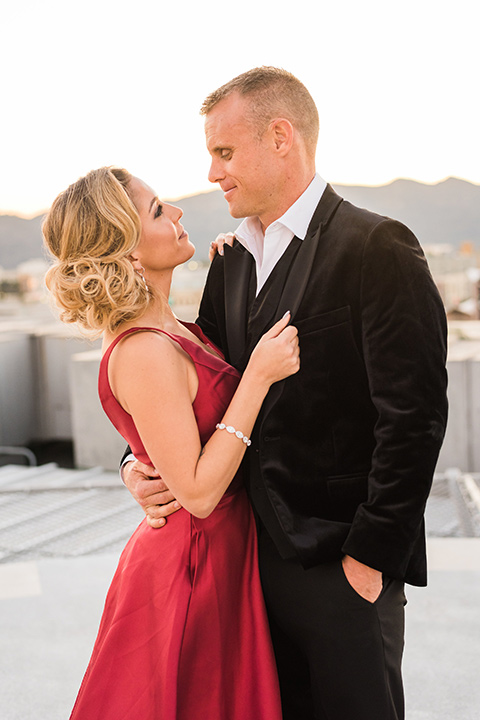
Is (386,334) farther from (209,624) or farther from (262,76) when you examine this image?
(209,624)

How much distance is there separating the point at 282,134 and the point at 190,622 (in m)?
1.18

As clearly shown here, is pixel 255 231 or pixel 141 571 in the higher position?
pixel 255 231

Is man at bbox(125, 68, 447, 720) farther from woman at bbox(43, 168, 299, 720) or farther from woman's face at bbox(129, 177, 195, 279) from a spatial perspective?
woman's face at bbox(129, 177, 195, 279)

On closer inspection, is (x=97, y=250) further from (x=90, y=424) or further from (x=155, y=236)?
(x=90, y=424)

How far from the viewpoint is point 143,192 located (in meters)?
1.80

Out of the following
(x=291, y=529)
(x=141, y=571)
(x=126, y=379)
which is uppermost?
(x=126, y=379)

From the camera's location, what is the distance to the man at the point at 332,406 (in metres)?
1.49

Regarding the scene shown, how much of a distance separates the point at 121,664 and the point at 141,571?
0.70 feet

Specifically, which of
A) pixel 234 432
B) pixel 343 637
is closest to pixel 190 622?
pixel 343 637

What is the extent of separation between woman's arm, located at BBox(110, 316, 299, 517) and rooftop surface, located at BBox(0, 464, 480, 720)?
153cm

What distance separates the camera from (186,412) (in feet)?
5.31

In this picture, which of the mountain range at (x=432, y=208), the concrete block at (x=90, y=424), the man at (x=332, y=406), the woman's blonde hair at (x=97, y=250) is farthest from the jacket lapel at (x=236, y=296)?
the mountain range at (x=432, y=208)

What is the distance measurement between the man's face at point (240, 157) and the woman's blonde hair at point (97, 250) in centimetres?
24

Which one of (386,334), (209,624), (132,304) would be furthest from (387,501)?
(132,304)
